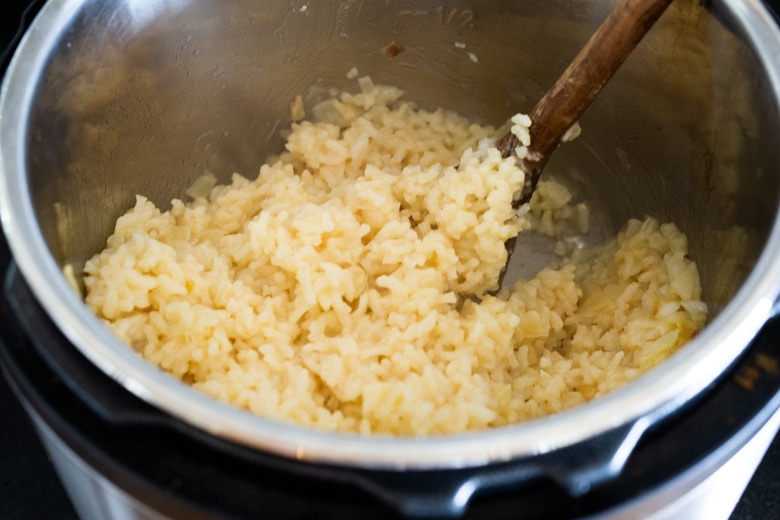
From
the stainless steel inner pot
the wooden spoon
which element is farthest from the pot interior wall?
the wooden spoon

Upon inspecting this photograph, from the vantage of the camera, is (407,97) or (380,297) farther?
(407,97)

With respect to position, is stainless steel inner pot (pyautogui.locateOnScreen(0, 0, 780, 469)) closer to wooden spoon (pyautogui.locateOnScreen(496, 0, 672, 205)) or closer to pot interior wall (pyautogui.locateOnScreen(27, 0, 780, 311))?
pot interior wall (pyautogui.locateOnScreen(27, 0, 780, 311))

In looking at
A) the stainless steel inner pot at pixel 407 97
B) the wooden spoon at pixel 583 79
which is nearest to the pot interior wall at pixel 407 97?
the stainless steel inner pot at pixel 407 97

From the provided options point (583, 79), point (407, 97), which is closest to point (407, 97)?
point (407, 97)

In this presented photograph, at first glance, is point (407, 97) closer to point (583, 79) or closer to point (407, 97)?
point (407, 97)

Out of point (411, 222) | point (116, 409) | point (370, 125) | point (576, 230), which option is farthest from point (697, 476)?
point (370, 125)
